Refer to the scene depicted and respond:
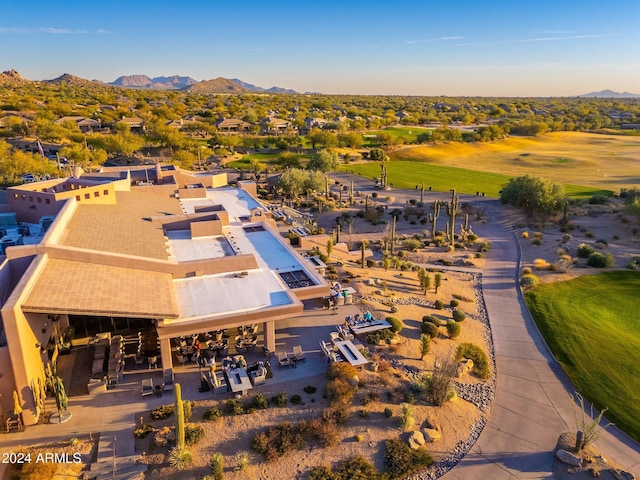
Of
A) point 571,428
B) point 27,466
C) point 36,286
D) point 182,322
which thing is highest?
point 36,286

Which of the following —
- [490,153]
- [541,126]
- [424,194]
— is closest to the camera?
[424,194]

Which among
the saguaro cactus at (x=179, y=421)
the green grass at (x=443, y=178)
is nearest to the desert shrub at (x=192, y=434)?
the saguaro cactus at (x=179, y=421)

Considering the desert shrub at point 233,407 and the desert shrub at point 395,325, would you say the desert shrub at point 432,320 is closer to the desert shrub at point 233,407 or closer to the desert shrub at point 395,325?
the desert shrub at point 395,325

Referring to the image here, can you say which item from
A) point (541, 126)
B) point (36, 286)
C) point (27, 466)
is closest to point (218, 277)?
point (36, 286)

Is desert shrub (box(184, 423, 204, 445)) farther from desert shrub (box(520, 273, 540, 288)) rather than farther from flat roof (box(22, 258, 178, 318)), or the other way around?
desert shrub (box(520, 273, 540, 288))

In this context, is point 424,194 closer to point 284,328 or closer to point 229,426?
point 284,328
